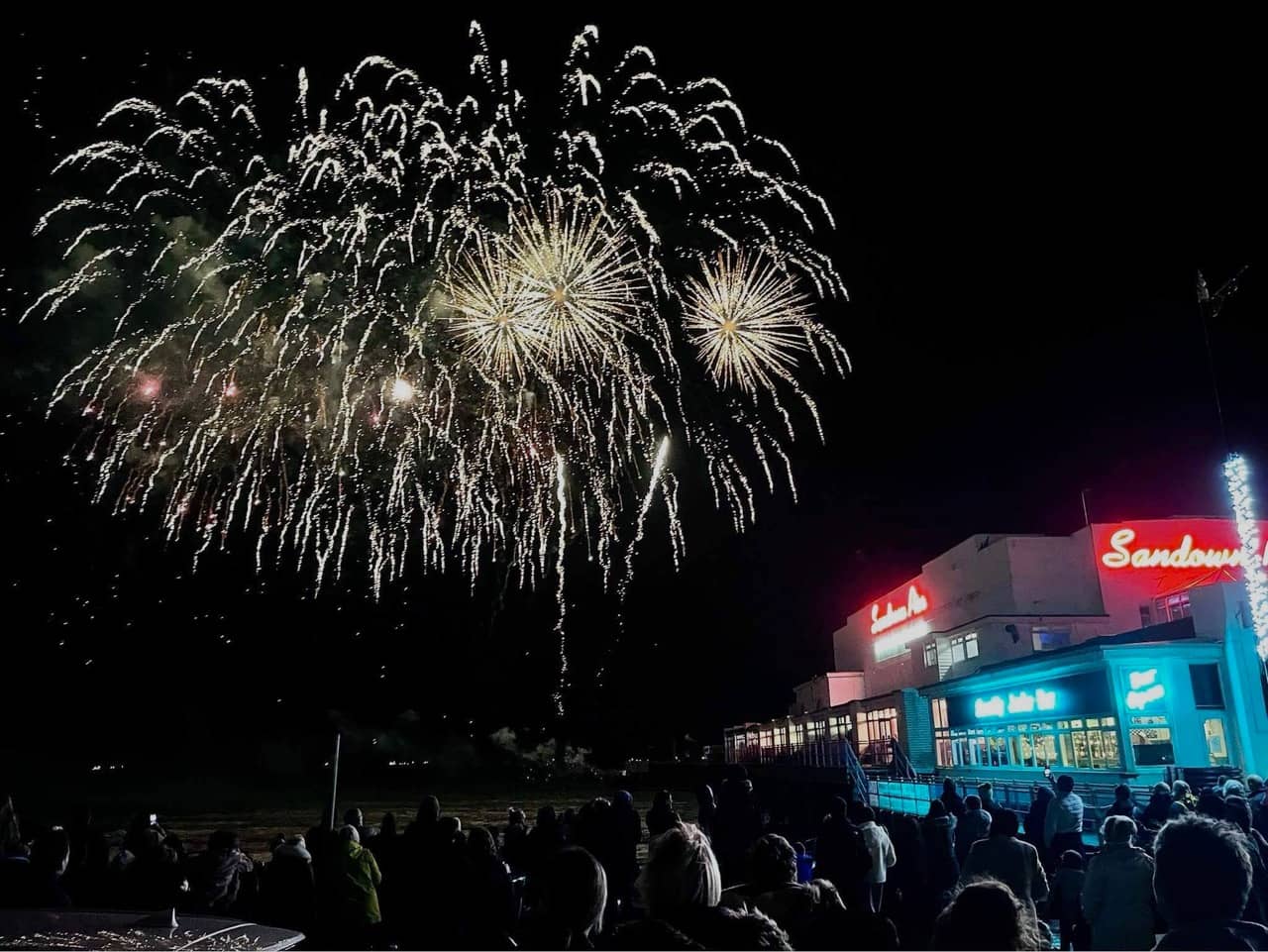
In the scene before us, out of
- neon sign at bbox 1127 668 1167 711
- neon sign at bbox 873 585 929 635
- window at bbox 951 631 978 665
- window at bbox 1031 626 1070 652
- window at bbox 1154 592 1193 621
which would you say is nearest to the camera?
neon sign at bbox 1127 668 1167 711

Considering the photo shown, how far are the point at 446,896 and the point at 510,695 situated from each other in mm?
142074

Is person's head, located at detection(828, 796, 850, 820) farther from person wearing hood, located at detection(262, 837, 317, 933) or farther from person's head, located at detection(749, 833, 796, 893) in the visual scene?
person wearing hood, located at detection(262, 837, 317, 933)

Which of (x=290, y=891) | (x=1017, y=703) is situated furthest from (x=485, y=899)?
(x=1017, y=703)

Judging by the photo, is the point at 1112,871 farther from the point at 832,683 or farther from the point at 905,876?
the point at 832,683

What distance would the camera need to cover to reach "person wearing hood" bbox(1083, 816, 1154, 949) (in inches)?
224

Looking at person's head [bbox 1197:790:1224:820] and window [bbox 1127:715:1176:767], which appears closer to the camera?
person's head [bbox 1197:790:1224:820]

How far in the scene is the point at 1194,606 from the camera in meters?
24.8

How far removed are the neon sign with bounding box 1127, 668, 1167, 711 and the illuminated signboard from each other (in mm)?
11544

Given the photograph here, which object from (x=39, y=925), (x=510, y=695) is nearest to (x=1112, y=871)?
(x=39, y=925)

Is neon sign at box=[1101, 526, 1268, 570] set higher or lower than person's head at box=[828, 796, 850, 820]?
higher

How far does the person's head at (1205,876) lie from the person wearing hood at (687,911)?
142cm

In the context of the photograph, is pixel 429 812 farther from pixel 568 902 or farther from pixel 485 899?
pixel 568 902

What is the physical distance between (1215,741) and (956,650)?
1568cm

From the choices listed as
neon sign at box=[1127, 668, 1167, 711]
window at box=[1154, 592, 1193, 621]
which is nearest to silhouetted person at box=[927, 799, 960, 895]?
neon sign at box=[1127, 668, 1167, 711]
